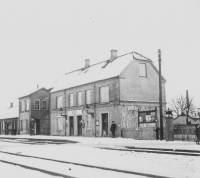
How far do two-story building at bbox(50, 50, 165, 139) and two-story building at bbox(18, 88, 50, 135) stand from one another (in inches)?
261

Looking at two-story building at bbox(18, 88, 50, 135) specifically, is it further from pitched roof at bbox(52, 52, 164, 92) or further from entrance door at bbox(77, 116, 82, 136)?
entrance door at bbox(77, 116, 82, 136)

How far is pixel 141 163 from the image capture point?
12484mm

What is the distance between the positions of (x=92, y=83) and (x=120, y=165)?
93.6 ft

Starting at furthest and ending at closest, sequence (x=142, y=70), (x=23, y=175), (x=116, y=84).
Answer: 1. (x=142, y=70)
2. (x=116, y=84)
3. (x=23, y=175)

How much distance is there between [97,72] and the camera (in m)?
42.2

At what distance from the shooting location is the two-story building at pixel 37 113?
5194 cm

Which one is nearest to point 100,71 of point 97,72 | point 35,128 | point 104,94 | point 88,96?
point 97,72

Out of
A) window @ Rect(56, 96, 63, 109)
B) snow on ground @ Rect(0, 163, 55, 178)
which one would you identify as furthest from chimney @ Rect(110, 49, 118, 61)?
snow on ground @ Rect(0, 163, 55, 178)

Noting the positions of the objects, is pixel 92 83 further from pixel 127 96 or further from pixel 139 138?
pixel 139 138

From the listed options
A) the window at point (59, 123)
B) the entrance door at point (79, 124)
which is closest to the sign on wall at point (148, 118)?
the entrance door at point (79, 124)

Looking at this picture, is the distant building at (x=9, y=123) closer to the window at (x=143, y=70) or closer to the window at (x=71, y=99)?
the window at (x=71, y=99)

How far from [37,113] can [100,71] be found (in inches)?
581

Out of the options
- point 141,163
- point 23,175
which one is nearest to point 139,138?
point 141,163

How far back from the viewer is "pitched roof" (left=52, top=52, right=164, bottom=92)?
38.7 metres
